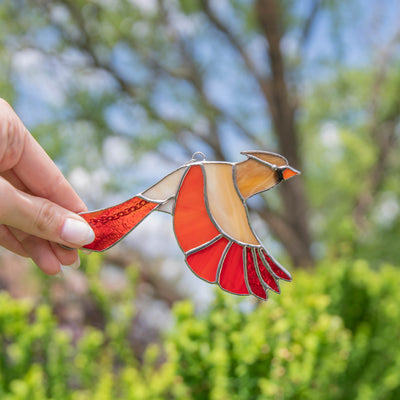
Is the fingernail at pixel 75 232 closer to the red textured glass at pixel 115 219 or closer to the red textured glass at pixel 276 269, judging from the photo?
the red textured glass at pixel 115 219

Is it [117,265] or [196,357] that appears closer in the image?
[196,357]

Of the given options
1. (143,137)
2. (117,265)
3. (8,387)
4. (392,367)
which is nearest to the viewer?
(8,387)

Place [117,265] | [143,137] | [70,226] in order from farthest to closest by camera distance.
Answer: [117,265] < [143,137] < [70,226]

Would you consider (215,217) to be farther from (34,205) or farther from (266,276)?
(34,205)

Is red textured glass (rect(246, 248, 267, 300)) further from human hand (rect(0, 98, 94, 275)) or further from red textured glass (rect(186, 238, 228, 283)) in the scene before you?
Answer: human hand (rect(0, 98, 94, 275))

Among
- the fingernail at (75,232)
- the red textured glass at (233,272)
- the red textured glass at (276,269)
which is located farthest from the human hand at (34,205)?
the red textured glass at (276,269)

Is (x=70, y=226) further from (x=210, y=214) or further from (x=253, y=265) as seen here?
(x=253, y=265)

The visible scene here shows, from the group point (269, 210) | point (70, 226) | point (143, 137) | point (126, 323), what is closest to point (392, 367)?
point (126, 323)
